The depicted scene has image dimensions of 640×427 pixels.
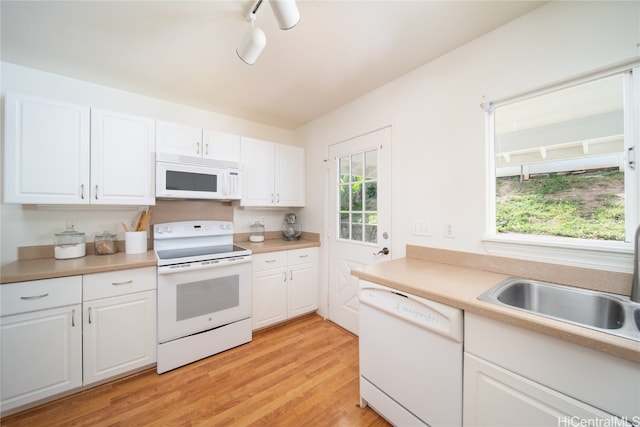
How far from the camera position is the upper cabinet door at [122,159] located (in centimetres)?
183

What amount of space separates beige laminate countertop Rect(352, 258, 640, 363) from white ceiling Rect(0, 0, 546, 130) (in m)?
1.56

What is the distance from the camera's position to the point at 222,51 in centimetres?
164

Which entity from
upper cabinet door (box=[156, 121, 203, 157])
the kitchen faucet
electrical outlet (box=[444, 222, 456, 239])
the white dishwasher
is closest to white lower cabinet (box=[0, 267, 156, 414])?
upper cabinet door (box=[156, 121, 203, 157])

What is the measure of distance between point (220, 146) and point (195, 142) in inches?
9.4

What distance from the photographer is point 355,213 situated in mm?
2400

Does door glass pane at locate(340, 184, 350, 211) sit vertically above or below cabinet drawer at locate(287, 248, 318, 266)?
above

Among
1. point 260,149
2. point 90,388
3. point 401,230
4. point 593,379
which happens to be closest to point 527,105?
point 401,230

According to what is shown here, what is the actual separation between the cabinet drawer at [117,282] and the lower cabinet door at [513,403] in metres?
2.16

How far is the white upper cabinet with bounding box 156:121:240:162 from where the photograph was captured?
2.11 meters

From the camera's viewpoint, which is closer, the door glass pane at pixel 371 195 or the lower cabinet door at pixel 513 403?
the lower cabinet door at pixel 513 403

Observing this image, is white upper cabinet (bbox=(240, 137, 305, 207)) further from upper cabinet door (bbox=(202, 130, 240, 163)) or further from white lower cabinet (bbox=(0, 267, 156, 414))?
white lower cabinet (bbox=(0, 267, 156, 414))

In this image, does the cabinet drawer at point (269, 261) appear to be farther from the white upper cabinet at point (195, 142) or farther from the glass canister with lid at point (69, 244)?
the glass canister with lid at point (69, 244)

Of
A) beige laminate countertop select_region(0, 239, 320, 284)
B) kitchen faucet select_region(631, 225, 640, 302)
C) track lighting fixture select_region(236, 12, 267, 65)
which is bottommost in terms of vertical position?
beige laminate countertop select_region(0, 239, 320, 284)

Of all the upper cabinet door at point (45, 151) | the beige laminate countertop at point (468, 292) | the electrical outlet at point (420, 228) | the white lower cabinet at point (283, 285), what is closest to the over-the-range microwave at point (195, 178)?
the upper cabinet door at point (45, 151)
